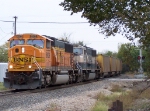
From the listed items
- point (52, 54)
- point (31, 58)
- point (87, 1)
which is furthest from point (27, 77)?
point (87, 1)

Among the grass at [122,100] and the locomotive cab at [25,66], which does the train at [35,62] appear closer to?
the locomotive cab at [25,66]

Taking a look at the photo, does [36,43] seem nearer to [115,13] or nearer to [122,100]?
[122,100]

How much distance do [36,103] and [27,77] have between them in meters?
5.35

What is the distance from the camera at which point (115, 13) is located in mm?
10320

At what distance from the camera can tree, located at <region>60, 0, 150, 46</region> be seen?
9.49 metres

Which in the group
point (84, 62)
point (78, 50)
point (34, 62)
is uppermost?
point (78, 50)

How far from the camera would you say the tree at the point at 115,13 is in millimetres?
9492

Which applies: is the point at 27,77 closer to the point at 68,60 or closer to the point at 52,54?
the point at 52,54

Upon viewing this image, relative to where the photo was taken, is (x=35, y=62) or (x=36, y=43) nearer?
(x=35, y=62)

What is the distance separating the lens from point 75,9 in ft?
40.0

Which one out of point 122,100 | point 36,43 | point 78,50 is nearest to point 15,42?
point 36,43

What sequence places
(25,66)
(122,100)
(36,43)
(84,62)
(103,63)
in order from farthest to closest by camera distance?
(103,63)
(84,62)
(36,43)
(25,66)
(122,100)

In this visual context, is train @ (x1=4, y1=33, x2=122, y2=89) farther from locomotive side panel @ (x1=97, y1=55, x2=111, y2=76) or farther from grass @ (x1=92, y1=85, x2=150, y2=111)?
locomotive side panel @ (x1=97, y1=55, x2=111, y2=76)

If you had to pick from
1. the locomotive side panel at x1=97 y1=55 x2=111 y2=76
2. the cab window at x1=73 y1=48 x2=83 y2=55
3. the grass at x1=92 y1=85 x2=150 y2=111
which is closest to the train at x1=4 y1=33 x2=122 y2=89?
the grass at x1=92 y1=85 x2=150 y2=111
